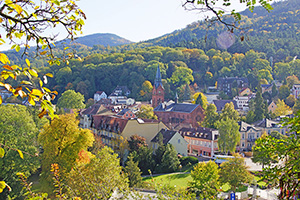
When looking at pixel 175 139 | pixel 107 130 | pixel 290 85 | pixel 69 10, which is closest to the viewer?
pixel 69 10

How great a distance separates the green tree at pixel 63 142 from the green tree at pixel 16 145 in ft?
4.03

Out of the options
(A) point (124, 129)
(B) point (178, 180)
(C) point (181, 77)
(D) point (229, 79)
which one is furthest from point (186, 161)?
(C) point (181, 77)

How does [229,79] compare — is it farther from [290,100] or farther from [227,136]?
[227,136]

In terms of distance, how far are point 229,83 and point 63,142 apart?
7432cm

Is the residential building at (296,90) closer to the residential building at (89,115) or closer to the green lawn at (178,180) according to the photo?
the residential building at (89,115)

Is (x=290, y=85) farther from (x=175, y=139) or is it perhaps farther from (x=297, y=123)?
(x=297, y=123)

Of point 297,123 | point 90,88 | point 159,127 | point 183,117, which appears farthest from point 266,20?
point 297,123

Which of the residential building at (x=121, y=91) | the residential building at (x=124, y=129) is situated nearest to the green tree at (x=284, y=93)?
the residential building at (x=121, y=91)

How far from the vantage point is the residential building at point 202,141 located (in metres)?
40.2

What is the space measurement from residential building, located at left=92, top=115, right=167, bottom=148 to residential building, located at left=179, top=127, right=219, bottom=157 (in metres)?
5.81

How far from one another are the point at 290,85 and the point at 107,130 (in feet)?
190

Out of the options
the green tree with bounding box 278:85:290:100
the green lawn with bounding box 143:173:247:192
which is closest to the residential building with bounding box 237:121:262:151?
the green lawn with bounding box 143:173:247:192

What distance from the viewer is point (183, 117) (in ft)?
196

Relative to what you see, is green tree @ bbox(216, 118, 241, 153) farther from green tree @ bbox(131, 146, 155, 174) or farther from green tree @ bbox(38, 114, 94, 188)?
green tree @ bbox(38, 114, 94, 188)
